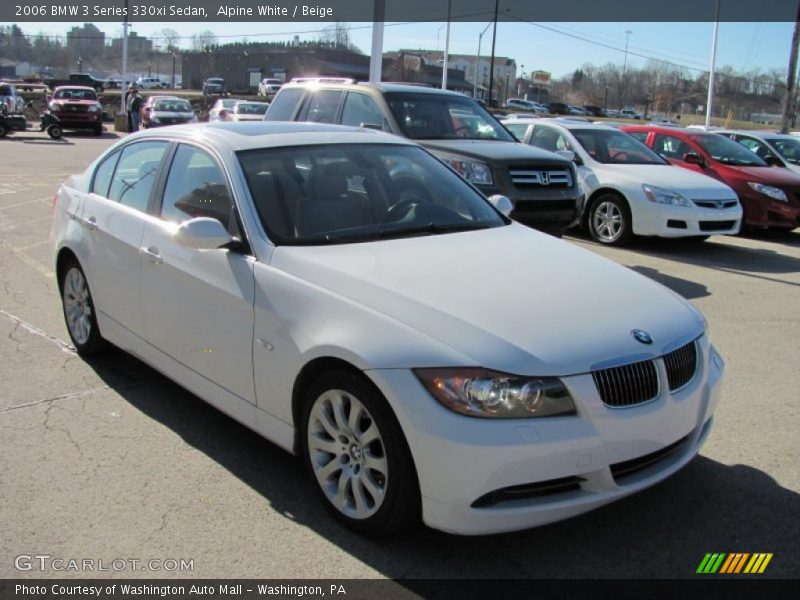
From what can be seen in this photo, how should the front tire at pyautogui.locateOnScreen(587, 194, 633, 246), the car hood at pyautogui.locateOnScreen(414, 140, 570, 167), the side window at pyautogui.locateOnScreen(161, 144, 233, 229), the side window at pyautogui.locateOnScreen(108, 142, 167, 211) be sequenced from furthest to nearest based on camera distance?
1. the front tire at pyautogui.locateOnScreen(587, 194, 633, 246)
2. the car hood at pyautogui.locateOnScreen(414, 140, 570, 167)
3. the side window at pyautogui.locateOnScreen(108, 142, 167, 211)
4. the side window at pyautogui.locateOnScreen(161, 144, 233, 229)

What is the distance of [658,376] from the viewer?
3.12 meters

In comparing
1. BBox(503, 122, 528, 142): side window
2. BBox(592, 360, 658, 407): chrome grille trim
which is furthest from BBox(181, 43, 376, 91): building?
BBox(592, 360, 658, 407): chrome grille trim

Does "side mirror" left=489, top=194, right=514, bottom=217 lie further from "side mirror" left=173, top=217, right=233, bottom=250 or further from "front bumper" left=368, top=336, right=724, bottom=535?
"front bumper" left=368, top=336, right=724, bottom=535

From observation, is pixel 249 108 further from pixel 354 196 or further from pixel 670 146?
pixel 354 196

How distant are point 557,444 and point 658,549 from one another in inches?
31.7

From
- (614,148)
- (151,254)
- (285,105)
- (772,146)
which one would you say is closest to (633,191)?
(614,148)

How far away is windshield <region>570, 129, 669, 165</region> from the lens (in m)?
11.1

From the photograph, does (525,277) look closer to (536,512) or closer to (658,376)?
(658,376)

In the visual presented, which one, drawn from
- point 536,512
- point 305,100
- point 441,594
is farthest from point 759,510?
point 305,100

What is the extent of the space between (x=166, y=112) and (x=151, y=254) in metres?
28.4

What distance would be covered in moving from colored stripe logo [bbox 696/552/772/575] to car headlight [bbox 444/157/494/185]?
5667 millimetres

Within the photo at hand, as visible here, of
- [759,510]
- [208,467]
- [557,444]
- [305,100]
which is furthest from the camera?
[305,100]

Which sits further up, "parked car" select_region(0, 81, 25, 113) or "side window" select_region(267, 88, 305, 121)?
"parked car" select_region(0, 81, 25, 113)

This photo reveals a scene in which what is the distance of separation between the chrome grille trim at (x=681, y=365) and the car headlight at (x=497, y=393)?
0.59m
